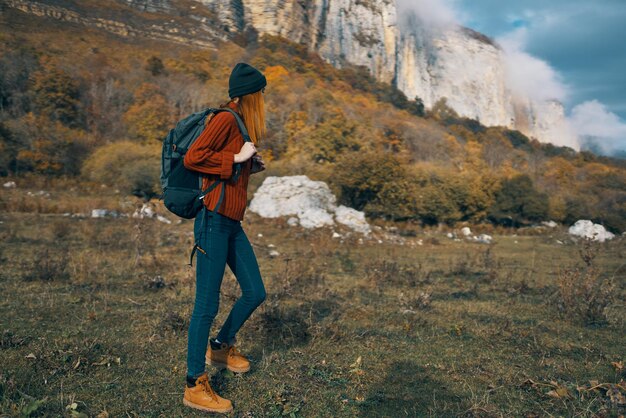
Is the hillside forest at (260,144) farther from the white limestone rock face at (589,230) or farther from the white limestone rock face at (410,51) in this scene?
the white limestone rock face at (410,51)

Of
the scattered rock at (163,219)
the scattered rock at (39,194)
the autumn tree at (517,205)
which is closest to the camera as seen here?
the scattered rock at (163,219)

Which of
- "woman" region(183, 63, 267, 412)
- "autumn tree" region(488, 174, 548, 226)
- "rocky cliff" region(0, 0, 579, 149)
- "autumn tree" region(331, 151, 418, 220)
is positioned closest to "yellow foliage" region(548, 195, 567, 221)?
"autumn tree" region(488, 174, 548, 226)

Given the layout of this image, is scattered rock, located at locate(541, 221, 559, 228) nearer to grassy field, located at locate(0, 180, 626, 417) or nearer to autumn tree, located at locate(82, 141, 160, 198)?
grassy field, located at locate(0, 180, 626, 417)

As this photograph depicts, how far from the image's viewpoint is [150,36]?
4828 centimetres

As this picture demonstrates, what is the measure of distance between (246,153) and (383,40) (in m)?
86.0

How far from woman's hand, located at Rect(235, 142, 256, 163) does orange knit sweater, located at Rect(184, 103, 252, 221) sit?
34 mm

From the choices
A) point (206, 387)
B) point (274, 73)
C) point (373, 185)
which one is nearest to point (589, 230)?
point (373, 185)

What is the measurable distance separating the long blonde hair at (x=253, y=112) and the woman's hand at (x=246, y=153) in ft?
0.52

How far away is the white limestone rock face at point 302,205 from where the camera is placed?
51.8ft

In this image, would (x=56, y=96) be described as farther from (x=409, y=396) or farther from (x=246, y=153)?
(x=409, y=396)

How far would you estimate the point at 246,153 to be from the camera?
2.65 meters

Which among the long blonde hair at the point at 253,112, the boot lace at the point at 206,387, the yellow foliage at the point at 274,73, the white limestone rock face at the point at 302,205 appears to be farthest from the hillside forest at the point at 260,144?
the boot lace at the point at 206,387

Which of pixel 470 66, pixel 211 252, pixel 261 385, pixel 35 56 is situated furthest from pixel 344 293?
pixel 470 66

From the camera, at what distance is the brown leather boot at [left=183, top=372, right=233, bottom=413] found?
260cm
